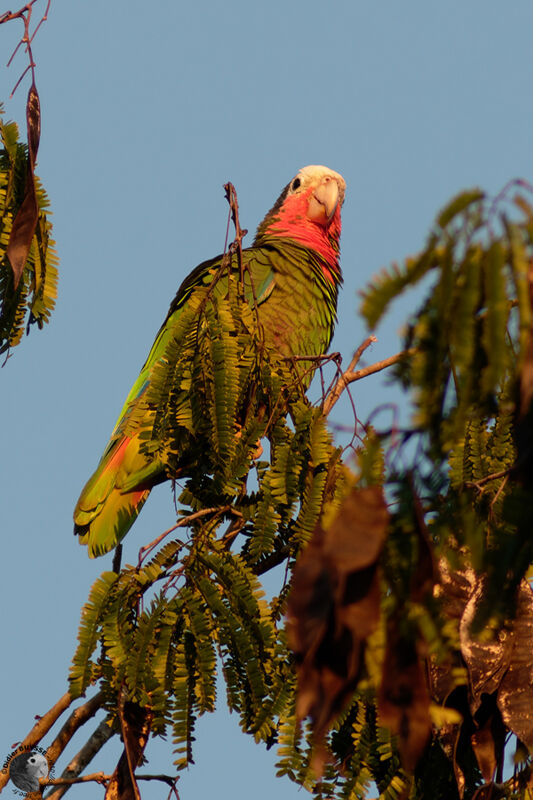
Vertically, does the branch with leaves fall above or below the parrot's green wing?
below

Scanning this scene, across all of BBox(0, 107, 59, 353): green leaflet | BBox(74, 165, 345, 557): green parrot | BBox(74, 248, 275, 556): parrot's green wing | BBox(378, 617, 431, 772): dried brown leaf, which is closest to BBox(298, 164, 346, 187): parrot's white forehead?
BBox(74, 165, 345, 557): green parrot

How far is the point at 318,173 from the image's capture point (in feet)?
20.2

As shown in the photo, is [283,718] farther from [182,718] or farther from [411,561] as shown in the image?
[411,561]

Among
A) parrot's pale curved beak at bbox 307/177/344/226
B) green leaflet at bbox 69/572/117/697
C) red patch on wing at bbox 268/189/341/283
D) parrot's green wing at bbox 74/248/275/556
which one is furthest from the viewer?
parrot's pale curved beak at bbox 307/177/344/226

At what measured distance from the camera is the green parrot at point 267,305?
378 centimetres

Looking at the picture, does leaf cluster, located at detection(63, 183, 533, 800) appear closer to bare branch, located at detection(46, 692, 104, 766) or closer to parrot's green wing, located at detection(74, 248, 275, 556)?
bare branch, located at detection(46, 692, 104, 766)

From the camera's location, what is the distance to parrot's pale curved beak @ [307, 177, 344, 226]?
591 cm

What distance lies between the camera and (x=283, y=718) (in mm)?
2381

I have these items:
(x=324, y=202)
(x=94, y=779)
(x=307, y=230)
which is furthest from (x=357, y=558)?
(x=324, y=202)

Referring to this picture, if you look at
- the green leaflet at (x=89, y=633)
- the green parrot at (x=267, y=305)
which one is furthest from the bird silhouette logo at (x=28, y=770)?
the green parrot at (x=267, y=305)

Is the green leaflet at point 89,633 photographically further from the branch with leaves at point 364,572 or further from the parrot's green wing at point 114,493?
the parrot's green wing at point 114,493

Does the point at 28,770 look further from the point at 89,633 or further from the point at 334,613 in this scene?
the point at 334,613

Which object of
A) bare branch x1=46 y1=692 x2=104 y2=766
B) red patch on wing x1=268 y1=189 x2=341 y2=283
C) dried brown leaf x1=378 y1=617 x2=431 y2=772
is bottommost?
dried brown leaf x1=378 y1=617 x2=431 y2=772

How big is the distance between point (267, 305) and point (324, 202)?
148 centimetres
